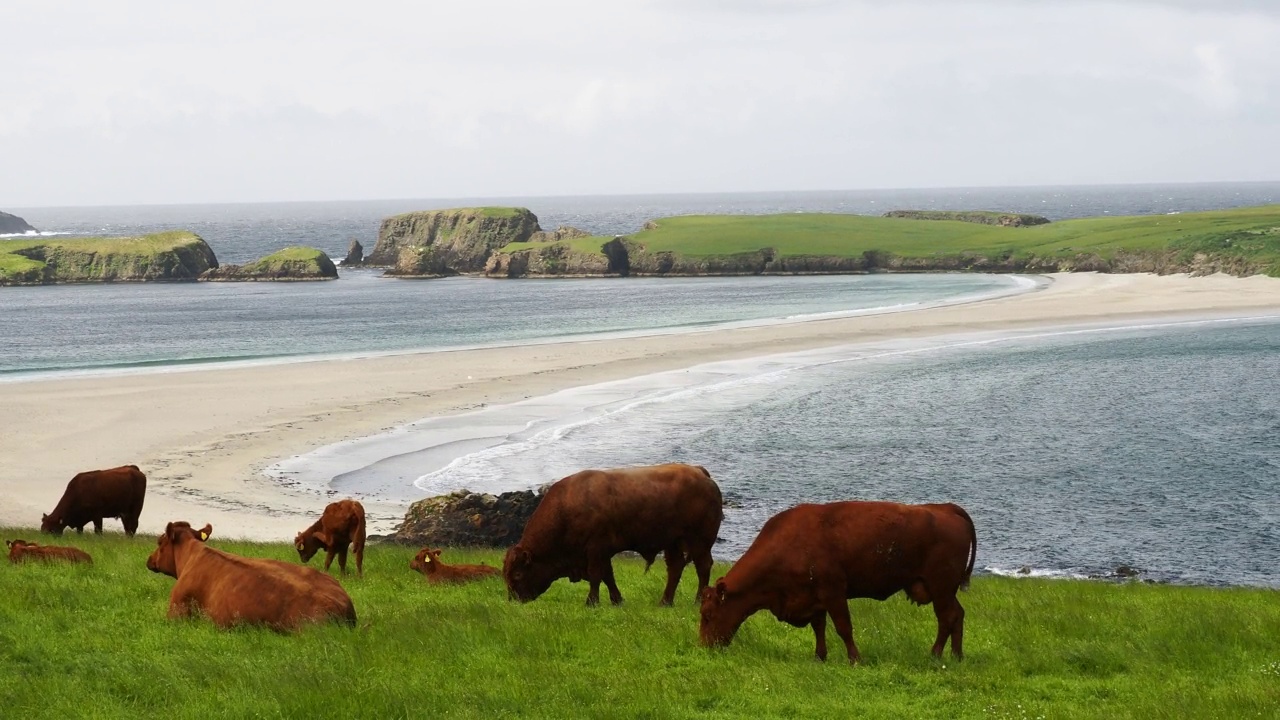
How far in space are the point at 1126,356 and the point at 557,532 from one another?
50.6 metres

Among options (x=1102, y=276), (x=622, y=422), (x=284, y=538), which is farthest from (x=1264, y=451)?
(x=1102, y=276)

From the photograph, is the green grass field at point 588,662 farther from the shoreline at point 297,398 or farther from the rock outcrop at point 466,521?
the shoreline at point 297,398

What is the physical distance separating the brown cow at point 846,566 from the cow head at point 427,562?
5727 millimetres

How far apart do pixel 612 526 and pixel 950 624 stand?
4425mm

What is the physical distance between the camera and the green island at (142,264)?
5664 inches

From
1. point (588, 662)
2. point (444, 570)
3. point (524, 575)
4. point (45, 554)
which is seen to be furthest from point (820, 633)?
point (45, 554)

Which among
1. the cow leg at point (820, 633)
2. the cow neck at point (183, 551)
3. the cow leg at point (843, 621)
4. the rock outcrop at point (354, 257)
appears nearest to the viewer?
the cow leg at point (843, 621)

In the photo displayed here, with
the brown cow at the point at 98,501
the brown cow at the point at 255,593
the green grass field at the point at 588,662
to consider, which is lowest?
the brown cow at the point at 98,501

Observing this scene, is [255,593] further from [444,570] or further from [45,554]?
[45,554]

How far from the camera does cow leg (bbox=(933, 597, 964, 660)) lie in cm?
1209

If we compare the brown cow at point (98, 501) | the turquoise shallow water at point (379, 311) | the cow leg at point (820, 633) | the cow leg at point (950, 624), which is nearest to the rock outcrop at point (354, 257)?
the turquoise shallow water at point (379, 311)

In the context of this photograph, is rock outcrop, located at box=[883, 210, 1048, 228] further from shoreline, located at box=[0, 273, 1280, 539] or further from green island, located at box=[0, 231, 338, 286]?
shoreline, located at box=[0, 273, 1280, 539]

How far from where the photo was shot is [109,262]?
5787 inches

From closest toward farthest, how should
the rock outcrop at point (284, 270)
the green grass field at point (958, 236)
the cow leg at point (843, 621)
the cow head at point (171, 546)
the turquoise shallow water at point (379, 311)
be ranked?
the cow leg at point (843, 621)
the cow head at point (171, 546)
the turquoise shallow water at point (379, 311)
the green grass field at point (958, 236)
the rock outcrop at point (284, 270)
